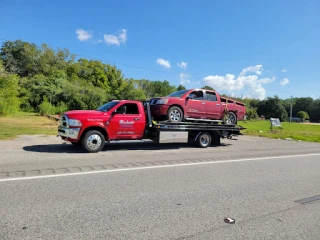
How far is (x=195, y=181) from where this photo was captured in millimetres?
6043

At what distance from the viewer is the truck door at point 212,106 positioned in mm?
12211

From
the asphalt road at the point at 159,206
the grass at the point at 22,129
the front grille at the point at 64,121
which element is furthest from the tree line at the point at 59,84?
the asphalt road at the point at 159,206

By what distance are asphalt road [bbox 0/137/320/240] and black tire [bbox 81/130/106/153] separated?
131 centimetres

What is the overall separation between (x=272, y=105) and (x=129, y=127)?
352 feet

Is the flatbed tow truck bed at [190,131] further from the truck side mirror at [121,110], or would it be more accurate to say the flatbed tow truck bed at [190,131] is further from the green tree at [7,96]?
the green tree at [7,96]

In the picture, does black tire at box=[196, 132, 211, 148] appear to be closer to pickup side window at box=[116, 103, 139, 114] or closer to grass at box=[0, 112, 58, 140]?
pickup side window at box=[116, 103, 139, 114]

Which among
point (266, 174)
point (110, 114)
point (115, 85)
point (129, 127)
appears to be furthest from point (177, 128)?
point (115, 85)

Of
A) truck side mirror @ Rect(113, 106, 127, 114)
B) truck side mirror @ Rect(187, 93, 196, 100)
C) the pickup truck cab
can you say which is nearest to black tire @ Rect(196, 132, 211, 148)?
the pickup truck cab

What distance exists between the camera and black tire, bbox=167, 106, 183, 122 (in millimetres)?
11188

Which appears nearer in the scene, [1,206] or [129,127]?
[1,206]

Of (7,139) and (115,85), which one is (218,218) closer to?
(7,139)

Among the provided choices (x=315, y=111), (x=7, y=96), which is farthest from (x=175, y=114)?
(x=315, y=111)

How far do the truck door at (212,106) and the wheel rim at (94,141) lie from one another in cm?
527

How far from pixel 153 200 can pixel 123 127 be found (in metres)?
5.89
